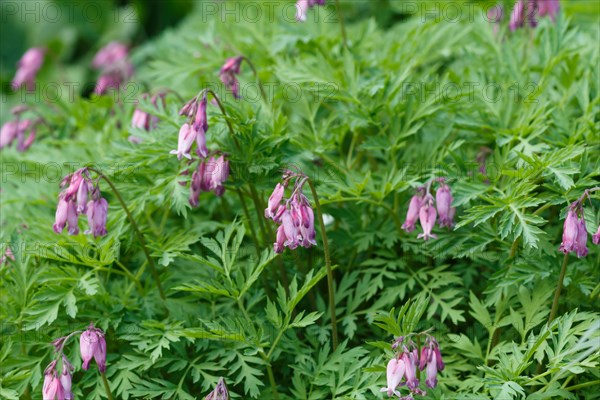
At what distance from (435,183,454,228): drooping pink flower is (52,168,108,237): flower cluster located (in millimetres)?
1481

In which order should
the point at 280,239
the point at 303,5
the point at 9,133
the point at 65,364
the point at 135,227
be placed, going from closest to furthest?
1. the point at 65,364
2. the point at 280,239
3. the point at 135,227
4. the point at 303,5
5. the point at 9,133

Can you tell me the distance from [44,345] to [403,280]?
174cm

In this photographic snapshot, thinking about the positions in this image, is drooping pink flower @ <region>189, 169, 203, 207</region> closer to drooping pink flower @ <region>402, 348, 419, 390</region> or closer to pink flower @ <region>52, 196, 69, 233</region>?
pink flower @ <region>52, 196, 69, 233</region>

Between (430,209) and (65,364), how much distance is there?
165cm

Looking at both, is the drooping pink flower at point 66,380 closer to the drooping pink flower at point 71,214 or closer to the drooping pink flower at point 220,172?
the drooping pink flower at point 71,214

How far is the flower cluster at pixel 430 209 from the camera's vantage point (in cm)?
322

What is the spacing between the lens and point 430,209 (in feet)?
10.5

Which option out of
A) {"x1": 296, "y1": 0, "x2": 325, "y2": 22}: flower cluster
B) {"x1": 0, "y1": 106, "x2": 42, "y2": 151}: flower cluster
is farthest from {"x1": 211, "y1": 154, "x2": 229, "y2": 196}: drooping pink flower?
{"x1": 0, "y1": 106, "x2": 42, "y2": 151}: flower cluster

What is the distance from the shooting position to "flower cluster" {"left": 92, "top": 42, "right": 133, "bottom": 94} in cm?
576

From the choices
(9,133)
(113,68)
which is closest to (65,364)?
(9,133)

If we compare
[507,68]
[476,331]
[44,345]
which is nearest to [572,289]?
[476,331]

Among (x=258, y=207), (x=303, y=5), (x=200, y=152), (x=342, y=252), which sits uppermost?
(x=303, y=5)

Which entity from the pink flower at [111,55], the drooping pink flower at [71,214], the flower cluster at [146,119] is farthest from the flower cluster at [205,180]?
the pink flower at [111,55]

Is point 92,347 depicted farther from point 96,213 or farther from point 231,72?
point 231,72
